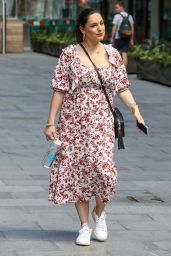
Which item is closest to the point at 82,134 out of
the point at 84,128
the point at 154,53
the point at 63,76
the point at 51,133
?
the point at 84,128

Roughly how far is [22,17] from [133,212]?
2825cm

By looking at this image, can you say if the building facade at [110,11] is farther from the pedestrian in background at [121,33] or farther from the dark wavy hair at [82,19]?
the dark wavy hair at [82,19]

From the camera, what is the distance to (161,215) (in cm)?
836

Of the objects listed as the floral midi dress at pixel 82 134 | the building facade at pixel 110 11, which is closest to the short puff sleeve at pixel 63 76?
the floral midi dress at pixel 82 134

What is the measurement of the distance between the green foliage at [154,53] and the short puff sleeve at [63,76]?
46.1ft

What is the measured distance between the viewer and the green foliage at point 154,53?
21.7 meters

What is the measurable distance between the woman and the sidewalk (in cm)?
33

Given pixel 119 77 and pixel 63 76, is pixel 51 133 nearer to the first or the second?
pixel 63 76

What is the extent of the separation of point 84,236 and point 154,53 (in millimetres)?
15885

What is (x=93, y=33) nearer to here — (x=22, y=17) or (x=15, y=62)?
(x=15, y=62)

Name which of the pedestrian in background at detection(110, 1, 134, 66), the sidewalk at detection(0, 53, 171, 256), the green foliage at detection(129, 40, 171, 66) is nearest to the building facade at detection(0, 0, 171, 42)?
the pedestrian in background at detection(110, 1, 134, 66)

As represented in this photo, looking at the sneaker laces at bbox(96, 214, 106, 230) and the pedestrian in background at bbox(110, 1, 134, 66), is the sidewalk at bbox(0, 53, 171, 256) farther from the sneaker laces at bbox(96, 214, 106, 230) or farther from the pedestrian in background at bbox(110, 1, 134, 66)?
the pedestrian in background at bbox(110, 1, 134, 66)

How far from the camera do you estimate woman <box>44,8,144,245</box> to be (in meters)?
7.21

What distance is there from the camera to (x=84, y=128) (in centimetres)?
725
